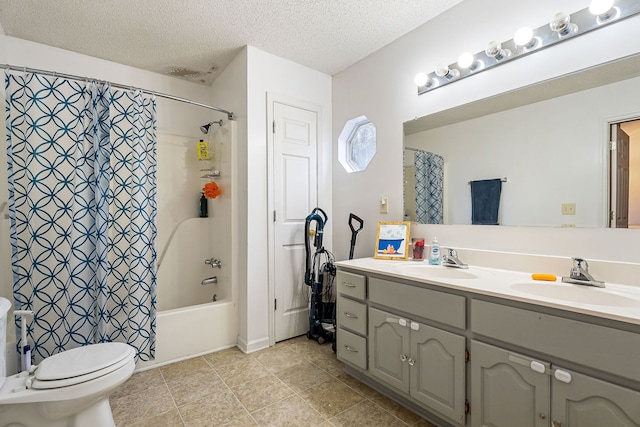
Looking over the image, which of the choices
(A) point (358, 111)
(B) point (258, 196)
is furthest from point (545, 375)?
(A) point (358, 111)

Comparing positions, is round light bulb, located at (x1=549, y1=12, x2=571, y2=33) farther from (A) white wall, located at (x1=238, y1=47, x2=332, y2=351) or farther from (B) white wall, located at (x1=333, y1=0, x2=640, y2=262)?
(A) white wall, located at (x1=238, y1=47, x2=332, y2=351)

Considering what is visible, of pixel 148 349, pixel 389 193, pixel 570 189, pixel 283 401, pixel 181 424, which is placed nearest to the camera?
pixel 570 189

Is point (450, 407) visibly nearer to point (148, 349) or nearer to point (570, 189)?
point (570, 189)

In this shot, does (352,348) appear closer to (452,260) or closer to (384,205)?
(452,260)

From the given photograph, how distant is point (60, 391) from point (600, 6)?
2960 millimetres

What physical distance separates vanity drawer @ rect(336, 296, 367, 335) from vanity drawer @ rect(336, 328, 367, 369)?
5cm

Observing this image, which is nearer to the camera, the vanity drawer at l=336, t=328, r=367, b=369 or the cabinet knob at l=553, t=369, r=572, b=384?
the cabinet knob at l=553, t=369, r=572, b=384

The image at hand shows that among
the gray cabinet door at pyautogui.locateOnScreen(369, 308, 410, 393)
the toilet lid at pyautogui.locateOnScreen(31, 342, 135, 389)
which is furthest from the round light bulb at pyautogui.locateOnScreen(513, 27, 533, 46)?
the toilet lid at pyautogui.locateOnScreen(31, 342, 135, 389)

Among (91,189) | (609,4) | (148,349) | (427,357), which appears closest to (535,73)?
(609,4)

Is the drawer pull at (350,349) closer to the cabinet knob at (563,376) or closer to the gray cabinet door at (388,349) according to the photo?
the gray cabinet door at (388,349)

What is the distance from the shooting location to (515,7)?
1.69 meters

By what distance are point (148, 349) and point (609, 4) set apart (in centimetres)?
323

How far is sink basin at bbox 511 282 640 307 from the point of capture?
4.02 feet

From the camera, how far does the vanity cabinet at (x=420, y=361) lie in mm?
1415
